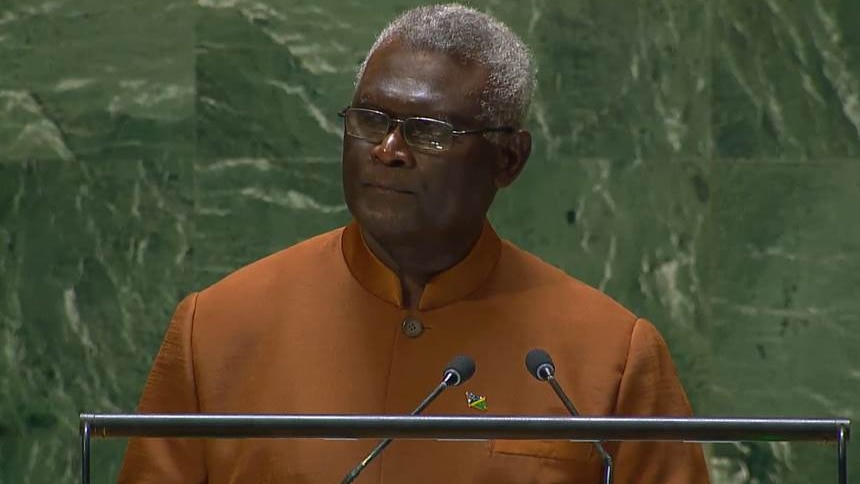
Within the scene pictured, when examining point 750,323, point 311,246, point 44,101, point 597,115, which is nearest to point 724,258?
point 750,323

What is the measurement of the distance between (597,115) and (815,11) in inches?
23.8

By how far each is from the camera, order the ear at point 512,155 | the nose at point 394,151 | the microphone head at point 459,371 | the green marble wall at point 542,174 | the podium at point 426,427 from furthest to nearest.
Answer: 1. the green marble wall at point 542,174
2. the ear at point 512,155
3. the nose at point 394,151
4. the microphone head at point 459,371
5. the podium at point 426,427

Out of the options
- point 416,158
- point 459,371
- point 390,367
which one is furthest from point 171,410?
point 459,371

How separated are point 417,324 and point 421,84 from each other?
1.41 ft

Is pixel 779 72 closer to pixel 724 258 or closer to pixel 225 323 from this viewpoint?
pixel 724 258

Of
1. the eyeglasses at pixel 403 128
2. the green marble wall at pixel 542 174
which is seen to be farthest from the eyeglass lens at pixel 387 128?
the green marble wall at pixel 542 174

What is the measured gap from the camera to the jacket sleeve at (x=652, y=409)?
2879 mm

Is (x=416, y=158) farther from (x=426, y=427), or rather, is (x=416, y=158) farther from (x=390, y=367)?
(x=426, y=427)

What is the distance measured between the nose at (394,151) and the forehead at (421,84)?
0.04 metres

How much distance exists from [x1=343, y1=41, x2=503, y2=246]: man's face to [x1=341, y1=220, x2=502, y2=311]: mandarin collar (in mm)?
80

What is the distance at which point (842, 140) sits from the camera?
13.8ft

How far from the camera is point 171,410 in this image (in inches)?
114

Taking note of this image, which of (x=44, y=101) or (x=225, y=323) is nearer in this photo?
(x=225, y=323)

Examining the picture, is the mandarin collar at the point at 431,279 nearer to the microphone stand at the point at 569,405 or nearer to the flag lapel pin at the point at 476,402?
the flag lapel pin at the point at 476,402
